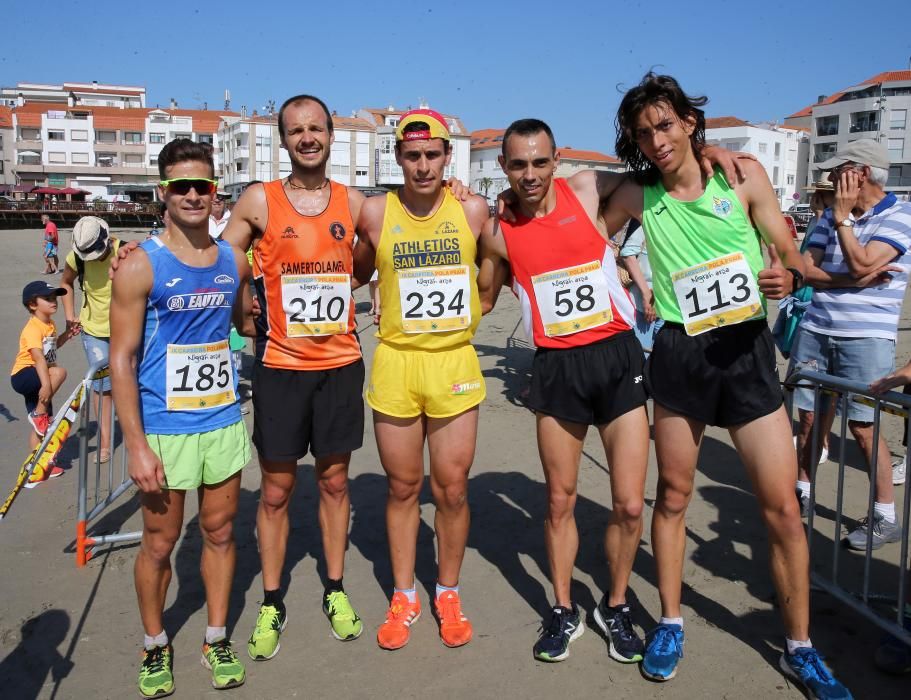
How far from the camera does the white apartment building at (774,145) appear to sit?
8512 cm

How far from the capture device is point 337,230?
10.9 ft

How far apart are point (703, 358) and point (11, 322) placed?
1555 cm

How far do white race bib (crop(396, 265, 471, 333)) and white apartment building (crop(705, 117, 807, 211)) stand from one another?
89367mm

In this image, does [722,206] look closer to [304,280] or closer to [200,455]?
[304,280]

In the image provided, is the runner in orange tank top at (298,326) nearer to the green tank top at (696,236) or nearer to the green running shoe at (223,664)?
the green running shoe at (223,664)

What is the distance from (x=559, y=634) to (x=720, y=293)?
5.42ft

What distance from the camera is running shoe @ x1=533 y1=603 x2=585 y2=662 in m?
3.14

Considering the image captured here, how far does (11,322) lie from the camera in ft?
48.2

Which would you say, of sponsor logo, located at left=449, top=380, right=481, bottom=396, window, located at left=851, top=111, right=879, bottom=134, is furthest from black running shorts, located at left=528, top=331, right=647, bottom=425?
window, located at left=851, top=111, right=879, bottom=134

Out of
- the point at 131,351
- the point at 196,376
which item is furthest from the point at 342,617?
the point at 131,351

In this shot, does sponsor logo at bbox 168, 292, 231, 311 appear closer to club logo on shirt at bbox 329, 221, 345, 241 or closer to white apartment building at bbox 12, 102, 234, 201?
club logo on shirt at bbox 329, 221, 345, 241

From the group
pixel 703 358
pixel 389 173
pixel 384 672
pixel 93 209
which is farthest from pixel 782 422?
pixel 389 173

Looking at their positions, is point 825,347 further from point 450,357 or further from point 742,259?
point 450,357

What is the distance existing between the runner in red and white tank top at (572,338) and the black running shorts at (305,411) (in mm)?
877
